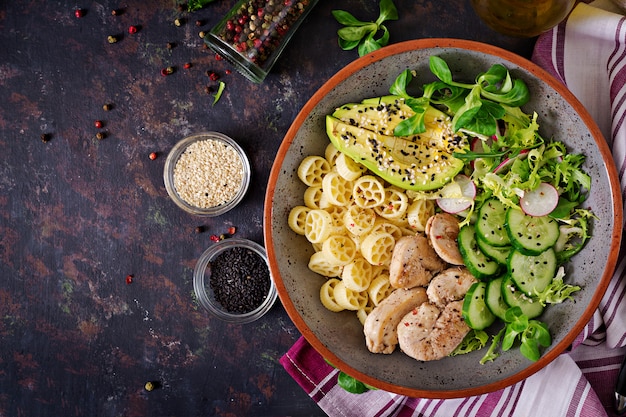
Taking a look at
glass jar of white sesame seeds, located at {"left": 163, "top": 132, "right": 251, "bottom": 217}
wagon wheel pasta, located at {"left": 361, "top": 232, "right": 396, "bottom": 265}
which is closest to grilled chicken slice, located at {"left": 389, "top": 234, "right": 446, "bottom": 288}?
wagon wheel pasta, located at {"left": 361, "top": 232, "right": 396, "bottom": 265}

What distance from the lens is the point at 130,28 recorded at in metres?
2.73

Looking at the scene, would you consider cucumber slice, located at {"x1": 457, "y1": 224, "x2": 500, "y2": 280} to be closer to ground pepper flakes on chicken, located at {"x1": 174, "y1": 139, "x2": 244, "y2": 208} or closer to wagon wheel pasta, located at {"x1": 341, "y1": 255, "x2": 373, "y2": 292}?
wagon wheel pasta, located at {"x1": 341, "y1": 255, "x2": 373, "y2": 292}

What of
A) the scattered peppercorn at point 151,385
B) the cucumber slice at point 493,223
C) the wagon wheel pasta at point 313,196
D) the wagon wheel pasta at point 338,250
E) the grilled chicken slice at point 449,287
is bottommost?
the scattered peppercorn at point 151,385

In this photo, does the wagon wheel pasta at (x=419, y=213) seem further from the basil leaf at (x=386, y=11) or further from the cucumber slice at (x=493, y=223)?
the basil leaf at (x=386, y=11)

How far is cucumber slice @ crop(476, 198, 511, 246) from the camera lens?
238 centimetres

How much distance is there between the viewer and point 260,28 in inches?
103

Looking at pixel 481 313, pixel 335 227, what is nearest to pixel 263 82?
pixel 335 227

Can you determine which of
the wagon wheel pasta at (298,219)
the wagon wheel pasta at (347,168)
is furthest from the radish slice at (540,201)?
the wagon wheel pasta at (298,219)

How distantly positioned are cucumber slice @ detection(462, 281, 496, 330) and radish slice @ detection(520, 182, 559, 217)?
0.35m

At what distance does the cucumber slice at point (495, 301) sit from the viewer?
7.86ft

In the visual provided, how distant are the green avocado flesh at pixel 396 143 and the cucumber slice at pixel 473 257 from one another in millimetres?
226

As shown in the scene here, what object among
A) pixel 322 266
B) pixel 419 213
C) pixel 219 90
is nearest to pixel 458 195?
pixel 419 213

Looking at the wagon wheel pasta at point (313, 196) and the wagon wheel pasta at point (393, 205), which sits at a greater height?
the wagon wheel pasta at point (393, 205)

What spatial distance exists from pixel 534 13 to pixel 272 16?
1.07m
